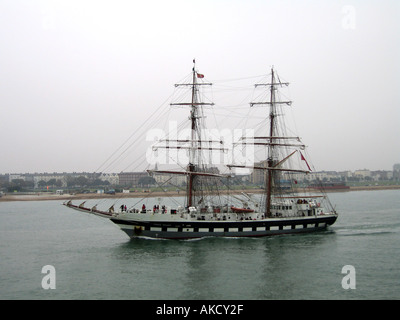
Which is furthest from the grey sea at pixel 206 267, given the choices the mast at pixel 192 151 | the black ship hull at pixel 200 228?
the mast at pixel 192 151

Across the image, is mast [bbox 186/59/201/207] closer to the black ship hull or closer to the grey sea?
the black ship hull

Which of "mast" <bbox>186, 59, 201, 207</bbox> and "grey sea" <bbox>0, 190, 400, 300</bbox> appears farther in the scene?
"mast" <bbox>186, 59, 201, 207</bbox>

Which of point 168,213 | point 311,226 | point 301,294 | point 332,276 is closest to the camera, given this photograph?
point 301,294

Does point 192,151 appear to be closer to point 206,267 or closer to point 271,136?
point 271,136

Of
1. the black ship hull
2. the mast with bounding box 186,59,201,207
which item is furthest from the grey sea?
the mast with bounding box 186,59,201,207

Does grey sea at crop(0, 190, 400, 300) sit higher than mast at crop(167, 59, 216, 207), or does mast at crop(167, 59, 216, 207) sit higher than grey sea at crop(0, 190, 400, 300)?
mast at crop(167, 59, 216, 207)

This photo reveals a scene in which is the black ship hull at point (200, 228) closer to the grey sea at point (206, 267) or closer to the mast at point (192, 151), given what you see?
the grey sea at point (206, 267)

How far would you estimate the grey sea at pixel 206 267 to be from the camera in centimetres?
2714

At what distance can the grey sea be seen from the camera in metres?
27.1

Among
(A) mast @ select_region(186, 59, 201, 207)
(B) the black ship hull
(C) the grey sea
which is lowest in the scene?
(C) the grey sea

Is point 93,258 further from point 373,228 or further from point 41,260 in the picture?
point 373,228
